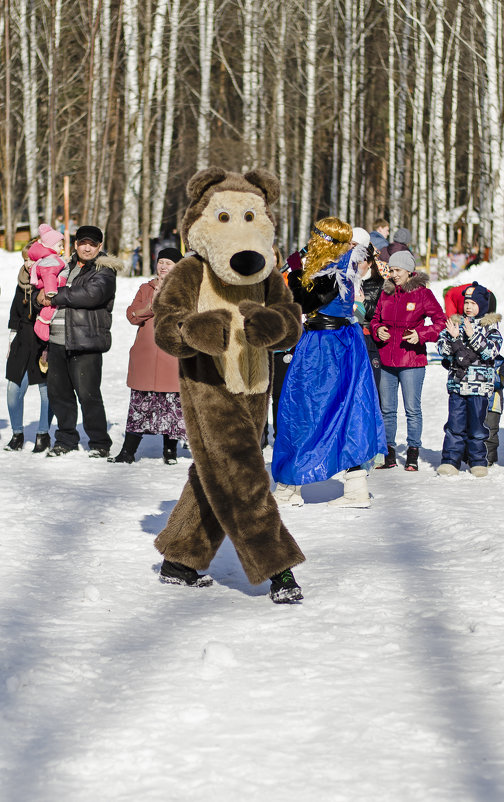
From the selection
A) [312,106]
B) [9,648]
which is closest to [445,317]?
[9,648]

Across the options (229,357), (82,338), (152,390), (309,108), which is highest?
(309,108)

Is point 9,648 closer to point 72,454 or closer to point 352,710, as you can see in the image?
point 352,710

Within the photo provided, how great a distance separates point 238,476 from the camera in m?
4.41

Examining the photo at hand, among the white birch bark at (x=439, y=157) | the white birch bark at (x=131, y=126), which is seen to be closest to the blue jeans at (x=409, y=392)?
the white birch bark at (x=439, y=157)

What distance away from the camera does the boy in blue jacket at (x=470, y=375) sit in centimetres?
812

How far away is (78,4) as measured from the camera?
32.0 metres

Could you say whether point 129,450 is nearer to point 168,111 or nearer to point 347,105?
point 168,111

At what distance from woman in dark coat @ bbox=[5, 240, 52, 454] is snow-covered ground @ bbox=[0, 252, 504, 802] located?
267cm

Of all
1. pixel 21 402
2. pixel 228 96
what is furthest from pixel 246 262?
pixel 228 96

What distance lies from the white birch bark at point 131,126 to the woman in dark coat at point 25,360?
1720 cm

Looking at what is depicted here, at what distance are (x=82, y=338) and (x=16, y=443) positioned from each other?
44.7 inches

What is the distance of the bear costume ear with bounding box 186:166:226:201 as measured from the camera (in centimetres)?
457

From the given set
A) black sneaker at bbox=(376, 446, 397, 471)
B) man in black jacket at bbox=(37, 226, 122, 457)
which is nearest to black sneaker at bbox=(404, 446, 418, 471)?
black sneaker at bbox=(376, 446, 397, 471)

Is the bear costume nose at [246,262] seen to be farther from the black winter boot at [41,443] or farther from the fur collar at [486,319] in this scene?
the black winter boot at [41,443]
